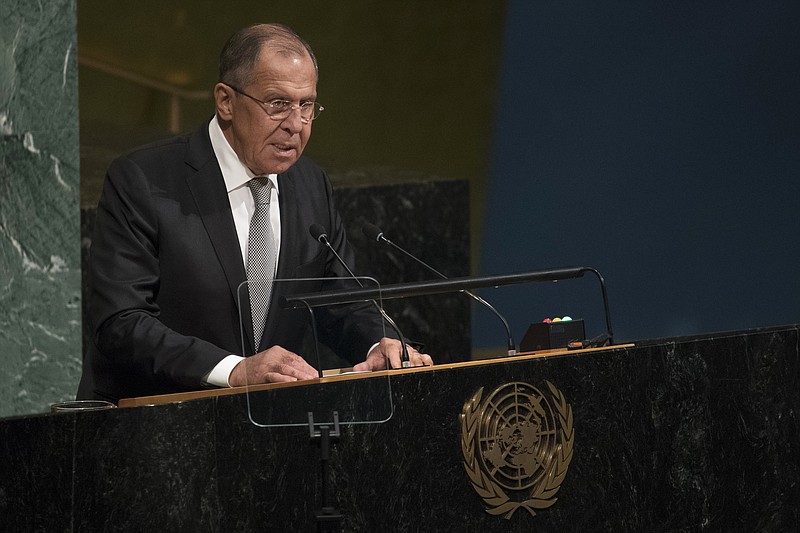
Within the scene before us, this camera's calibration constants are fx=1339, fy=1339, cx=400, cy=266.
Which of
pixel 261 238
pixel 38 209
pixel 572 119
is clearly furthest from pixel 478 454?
pixel 572 119

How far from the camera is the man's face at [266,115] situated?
3189 millimetres

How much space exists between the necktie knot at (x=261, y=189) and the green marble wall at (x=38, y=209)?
1090mm

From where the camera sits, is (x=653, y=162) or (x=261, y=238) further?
(x=653, y=162)

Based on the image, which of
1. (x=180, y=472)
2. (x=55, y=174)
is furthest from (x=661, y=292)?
(x=180, y=472)

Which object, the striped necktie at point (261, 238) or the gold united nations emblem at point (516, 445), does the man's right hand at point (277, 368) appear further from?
the striped necktie at point (261, 238)

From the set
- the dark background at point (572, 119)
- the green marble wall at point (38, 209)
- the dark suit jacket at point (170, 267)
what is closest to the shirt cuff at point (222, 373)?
the dark suit jacket at point (170, 267)

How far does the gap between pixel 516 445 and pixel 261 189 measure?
101cm

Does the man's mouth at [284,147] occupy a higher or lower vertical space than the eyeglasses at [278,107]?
lower

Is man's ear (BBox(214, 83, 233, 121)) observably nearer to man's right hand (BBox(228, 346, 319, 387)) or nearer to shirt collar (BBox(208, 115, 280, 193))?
shirt collar (BBox(208, 115, 280, 193))

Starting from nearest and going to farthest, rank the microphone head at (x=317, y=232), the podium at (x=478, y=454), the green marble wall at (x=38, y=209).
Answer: the podium at (x=478, y=454)
the microphone head at (x=317, y=232)
the green marble wall at (x=38, y=209)

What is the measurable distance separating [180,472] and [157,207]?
3.16 feet

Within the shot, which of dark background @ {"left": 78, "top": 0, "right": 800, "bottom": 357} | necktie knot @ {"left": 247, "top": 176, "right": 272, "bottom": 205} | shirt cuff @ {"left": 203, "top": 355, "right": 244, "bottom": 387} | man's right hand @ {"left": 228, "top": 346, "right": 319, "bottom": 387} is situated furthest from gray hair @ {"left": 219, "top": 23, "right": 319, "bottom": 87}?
dark background @ {"left": 78, "top": 0, "right": 800, "bottom": 357}

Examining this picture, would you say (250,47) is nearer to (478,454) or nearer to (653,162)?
(478,454)

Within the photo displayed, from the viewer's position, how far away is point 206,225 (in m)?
3.22
